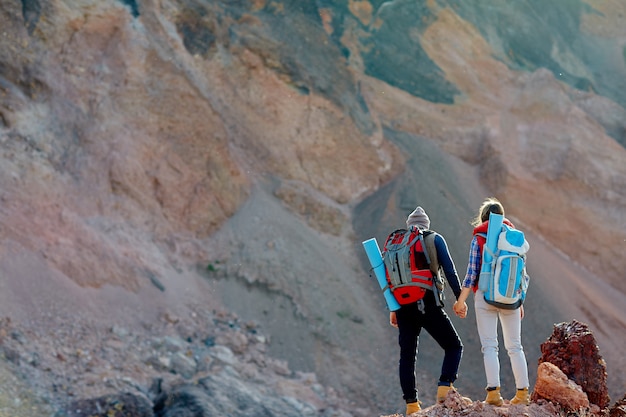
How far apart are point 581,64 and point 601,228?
5.82 meters

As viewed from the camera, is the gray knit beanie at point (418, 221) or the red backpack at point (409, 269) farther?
the gray knit beanie at point (418, 221)

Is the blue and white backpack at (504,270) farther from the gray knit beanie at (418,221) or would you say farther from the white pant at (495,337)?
the gray knit beanie at (418,221)

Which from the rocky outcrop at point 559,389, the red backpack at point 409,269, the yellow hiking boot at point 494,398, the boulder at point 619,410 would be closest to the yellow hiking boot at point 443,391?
the yellow hiking boot at point 494,398

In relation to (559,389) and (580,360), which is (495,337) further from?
(580,360)

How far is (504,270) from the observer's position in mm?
5531

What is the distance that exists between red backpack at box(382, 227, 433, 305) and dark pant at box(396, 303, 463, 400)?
0.10 meters

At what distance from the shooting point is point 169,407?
9164mm

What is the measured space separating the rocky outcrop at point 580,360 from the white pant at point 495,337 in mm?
473

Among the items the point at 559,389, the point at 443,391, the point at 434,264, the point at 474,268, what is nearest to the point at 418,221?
the point at 434,264

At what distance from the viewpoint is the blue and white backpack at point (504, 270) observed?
553cm

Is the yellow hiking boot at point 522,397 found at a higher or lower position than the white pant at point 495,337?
lower

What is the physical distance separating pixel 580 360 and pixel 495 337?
3.36ft

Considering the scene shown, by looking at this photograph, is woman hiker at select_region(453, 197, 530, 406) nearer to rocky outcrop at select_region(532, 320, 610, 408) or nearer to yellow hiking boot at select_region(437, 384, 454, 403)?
yellow hiking boot at select_region(437, 384, 454, 403)

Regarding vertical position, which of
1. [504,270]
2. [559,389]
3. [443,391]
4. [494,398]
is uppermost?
[504,270]
